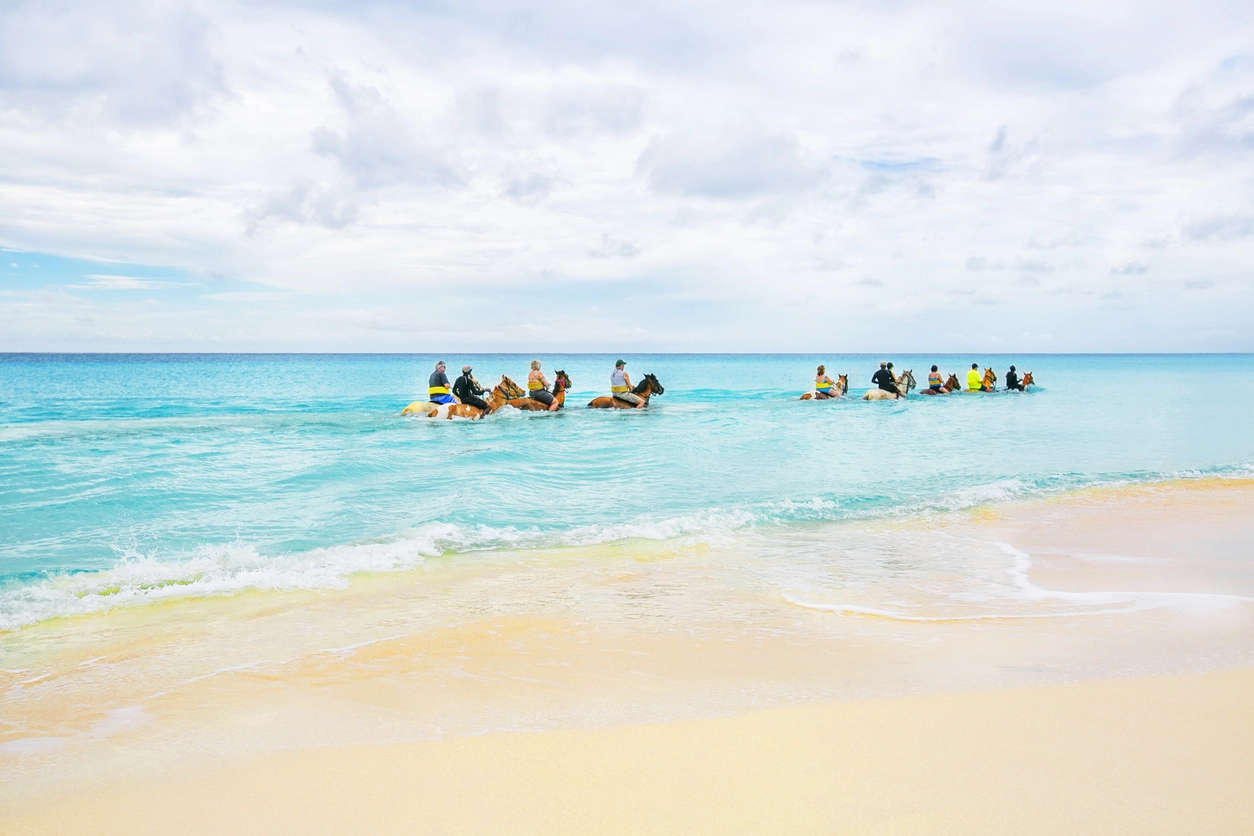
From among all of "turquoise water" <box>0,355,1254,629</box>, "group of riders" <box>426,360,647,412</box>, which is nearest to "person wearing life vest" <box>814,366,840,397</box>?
"turquoise water" <box>0,355,1254,629</box>

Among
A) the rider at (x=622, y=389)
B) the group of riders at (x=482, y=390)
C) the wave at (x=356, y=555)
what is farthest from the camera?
the rider at (x=622, y=389)

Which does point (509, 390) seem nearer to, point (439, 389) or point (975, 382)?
point (439, 389)

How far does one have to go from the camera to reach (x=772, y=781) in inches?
129

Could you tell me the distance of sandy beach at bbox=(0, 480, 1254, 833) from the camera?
3117mm

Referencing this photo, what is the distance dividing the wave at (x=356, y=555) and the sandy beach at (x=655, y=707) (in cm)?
48

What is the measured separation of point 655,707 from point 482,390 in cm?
2356

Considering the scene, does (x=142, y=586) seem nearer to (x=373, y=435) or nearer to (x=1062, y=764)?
(x=1062, y=764)

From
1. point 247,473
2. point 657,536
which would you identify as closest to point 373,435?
point 247,473

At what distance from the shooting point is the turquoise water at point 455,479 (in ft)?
27.8

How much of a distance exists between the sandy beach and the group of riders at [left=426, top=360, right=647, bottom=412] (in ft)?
63.3

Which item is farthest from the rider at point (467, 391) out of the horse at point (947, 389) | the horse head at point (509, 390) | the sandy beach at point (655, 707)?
the horse at point (947, 389)

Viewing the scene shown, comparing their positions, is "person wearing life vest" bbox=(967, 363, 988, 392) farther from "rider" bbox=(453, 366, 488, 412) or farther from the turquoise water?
"rider" bbox=(453, 366, 488, 412)

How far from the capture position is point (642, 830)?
9.64 feet

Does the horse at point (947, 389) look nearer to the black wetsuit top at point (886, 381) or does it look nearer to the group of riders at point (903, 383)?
the group of riders at point (903, 383)
